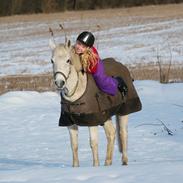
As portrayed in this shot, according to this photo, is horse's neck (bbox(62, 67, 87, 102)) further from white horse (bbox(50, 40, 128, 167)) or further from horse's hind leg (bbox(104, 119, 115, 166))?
horse's hind leg (bbox(104, 119, 115, 166))

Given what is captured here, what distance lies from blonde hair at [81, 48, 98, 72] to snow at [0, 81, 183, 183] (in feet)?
4.02

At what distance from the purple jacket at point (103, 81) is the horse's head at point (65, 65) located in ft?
0.83

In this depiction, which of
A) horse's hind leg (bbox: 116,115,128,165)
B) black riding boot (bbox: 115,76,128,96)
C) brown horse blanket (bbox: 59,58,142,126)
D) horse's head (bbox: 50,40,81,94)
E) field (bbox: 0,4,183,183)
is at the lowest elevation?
field (bbox: 0,4,183,183)

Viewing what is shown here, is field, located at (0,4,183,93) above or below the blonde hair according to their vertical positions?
below

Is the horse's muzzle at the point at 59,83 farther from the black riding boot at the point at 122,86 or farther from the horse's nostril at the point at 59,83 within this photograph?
the black riding boot at the point at 122,86

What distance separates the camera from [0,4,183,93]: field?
63.8ft

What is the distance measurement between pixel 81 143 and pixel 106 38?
66.1ft

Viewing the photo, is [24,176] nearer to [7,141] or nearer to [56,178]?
[56,178]

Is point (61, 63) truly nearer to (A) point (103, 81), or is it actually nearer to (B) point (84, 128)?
(A) point (103, 81)

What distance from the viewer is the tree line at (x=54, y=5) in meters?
46.7

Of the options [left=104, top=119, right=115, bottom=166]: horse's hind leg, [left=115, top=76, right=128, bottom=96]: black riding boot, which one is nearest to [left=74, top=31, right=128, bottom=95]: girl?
[left=115, top=76, right=128, bottom=96]: black riding boot

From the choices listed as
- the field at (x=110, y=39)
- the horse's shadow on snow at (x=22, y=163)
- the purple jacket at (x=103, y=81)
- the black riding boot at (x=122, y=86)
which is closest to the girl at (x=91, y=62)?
the purple jacket at (x=103, y=81)

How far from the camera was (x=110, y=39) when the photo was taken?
2934 cm

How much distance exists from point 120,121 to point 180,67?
10.4 meters
